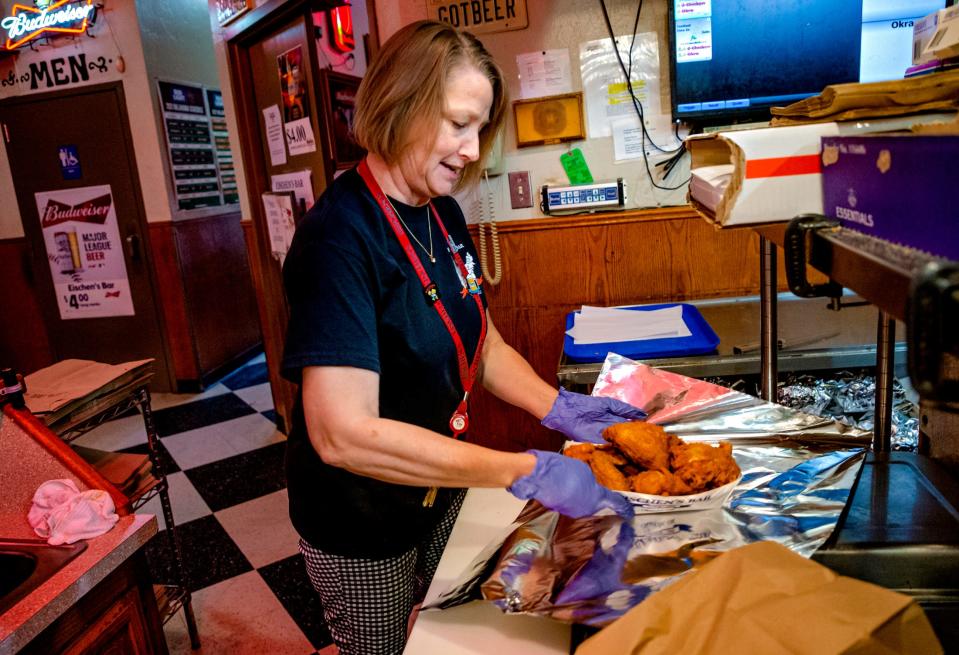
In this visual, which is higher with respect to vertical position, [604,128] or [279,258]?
[604,128]

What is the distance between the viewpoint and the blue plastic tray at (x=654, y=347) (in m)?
1.75

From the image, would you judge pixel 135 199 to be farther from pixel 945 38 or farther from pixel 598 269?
pixel 945 38

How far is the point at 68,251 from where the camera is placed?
14.8ft

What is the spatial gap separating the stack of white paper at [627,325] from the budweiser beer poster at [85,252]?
3.53 m

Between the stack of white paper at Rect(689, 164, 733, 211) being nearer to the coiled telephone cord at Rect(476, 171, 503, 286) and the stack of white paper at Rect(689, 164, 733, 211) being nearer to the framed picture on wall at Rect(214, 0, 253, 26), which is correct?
the coiled telephone cord at Rect(476, 171, 503, 286)

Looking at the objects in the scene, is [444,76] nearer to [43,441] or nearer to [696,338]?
[696,338]

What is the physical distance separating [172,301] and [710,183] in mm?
4172

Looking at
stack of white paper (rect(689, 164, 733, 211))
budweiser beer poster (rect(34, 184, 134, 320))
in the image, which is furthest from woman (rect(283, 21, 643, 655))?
budweiser beer poster (rect(34, 184, 134, 320))

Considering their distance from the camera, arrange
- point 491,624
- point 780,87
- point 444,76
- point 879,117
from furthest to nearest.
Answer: point 780,87
point 444,76
point 491,624
point 879,117

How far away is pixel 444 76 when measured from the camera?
111 centimetres

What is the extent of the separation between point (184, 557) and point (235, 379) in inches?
89.3

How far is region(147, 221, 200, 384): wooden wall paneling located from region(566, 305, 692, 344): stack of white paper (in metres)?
3.13

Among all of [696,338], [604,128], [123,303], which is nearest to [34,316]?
[123,303]

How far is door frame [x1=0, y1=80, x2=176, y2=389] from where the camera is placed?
165 inches
